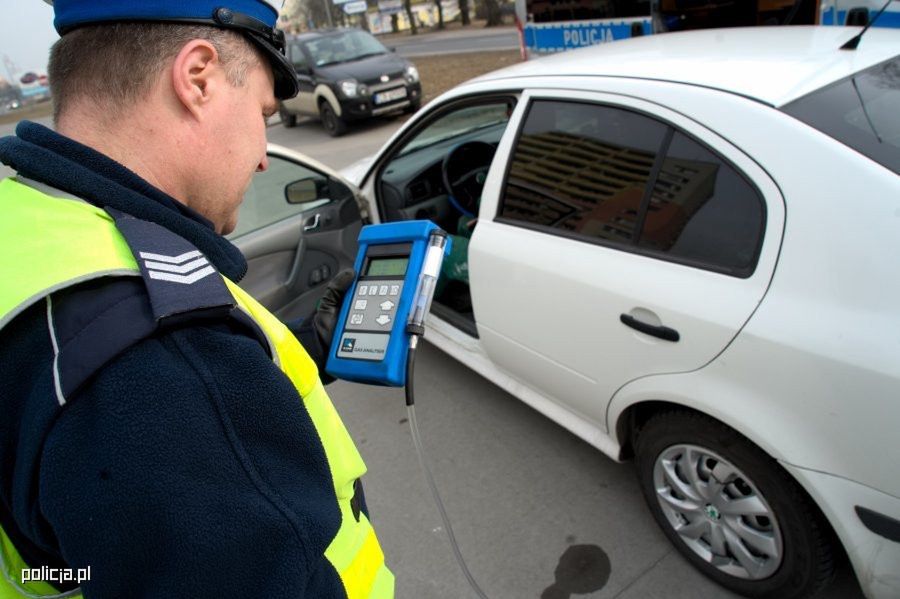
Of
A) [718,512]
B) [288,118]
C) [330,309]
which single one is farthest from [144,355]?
[288,118]

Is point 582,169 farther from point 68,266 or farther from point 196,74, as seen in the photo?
point 68,266

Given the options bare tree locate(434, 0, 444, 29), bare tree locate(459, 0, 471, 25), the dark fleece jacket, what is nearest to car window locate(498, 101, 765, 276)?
the dark fleece jacket

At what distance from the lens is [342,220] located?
3346 mm

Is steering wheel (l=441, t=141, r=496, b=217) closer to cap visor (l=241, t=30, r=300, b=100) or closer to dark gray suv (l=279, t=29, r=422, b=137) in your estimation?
cap visor (l=241, t=30, r=300, b=100)

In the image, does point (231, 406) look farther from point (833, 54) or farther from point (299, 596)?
point (833, 54)

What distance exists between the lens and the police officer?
61 cm

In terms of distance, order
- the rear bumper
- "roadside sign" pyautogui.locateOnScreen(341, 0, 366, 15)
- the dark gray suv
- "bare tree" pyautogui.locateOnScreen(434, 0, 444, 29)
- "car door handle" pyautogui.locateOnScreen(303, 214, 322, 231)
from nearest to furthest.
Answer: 1. the rear bumper
2. "car door handle" pyautogui.locateOnScreen(303, 214, 322, 231)
3. the dark gray suv
4. "roadside sign" pyautogui.locateOnScreen(341, 0, 366, 15)
5. "bare tree" pyautogui.locateOnScreen(434, 0, 444, 29)

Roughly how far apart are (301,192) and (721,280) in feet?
7.30

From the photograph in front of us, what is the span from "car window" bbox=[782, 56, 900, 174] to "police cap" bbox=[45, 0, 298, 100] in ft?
4.50

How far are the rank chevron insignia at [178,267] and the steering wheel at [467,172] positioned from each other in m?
2.62

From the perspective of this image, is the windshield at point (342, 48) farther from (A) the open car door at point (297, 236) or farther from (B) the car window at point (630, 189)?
(B) the car window at point (630, 189)

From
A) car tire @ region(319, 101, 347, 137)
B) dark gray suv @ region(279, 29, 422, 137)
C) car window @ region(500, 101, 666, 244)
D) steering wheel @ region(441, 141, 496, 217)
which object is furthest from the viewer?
car tire @ region(319, 101, 347, 137)

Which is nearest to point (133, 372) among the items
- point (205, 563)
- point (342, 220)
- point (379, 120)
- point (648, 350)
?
point (205, 563)

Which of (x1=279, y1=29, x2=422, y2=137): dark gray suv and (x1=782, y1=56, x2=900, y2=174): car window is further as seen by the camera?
(x1=279, y1=29, x2=422, y2=137): dark gray suv
